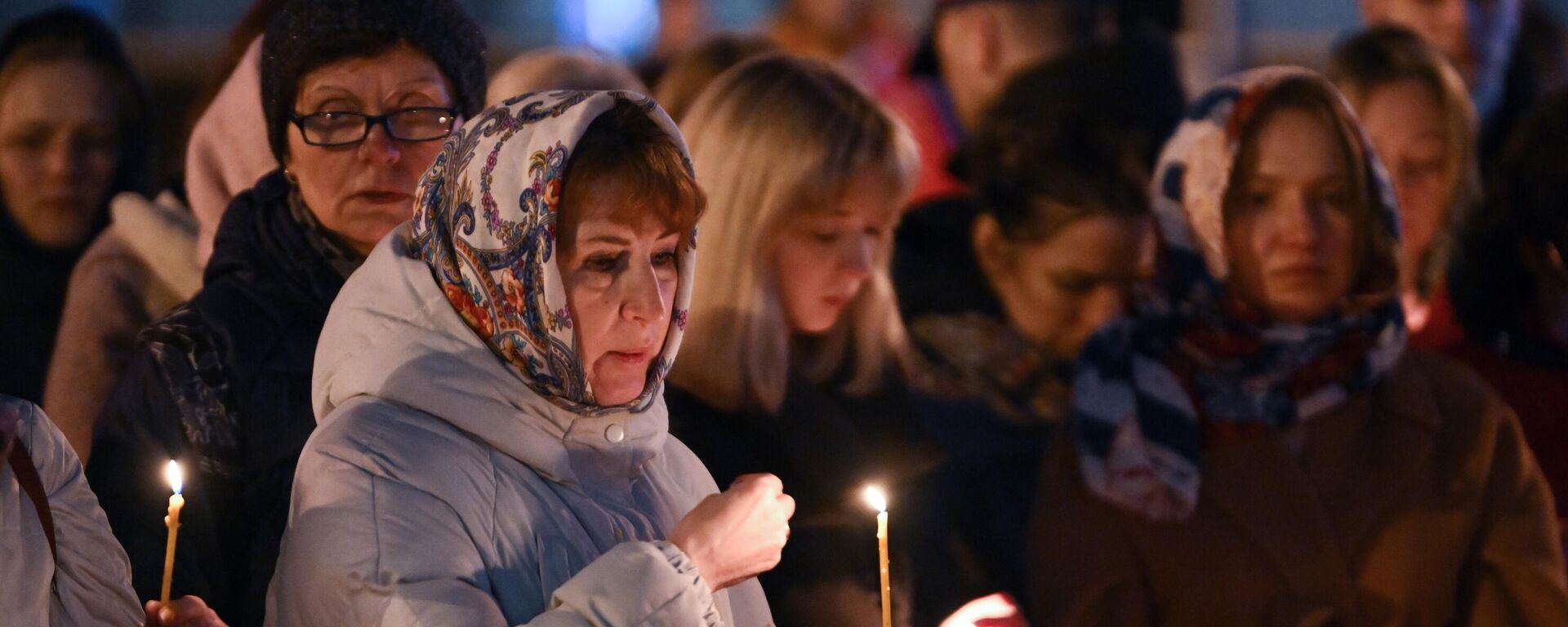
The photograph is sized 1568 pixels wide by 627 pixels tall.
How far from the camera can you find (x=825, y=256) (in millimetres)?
4141

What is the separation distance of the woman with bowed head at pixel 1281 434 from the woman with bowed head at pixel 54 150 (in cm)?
256

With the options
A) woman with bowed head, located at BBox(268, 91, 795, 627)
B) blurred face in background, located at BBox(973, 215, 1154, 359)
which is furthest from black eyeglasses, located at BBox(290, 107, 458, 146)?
blurred face in background, located at BBox(973, 215, 1154, 359)

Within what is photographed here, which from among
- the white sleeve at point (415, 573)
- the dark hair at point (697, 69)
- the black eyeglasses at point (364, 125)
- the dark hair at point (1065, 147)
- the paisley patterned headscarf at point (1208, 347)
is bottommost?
the paisley patterned headscarf at point (1208, 347)

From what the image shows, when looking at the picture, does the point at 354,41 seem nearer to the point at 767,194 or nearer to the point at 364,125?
the point at 364,125

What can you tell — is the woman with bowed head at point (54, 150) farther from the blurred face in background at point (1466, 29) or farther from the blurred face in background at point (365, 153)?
the blurred face in background at point (1466, 29)

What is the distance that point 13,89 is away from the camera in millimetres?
5020

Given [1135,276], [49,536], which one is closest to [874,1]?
[1135,276]

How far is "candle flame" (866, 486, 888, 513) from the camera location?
2.76 meters

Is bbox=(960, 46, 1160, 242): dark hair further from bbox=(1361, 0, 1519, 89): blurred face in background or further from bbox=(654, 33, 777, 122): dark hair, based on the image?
bbox=(1361, 0, 1519, 89): blurred face in background

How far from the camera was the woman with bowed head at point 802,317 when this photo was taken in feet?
12.9

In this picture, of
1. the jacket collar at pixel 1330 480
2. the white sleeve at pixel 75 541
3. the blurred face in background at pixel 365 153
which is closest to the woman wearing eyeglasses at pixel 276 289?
the blurred face in background at pixel 365 153

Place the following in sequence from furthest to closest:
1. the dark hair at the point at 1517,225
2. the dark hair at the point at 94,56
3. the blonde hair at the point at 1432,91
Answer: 1. the blonde hair at the point at 1432,91
2. the dark hair at the point at 94,56
3. the dark hair at the point at 1517,225

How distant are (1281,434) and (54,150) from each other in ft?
10.1

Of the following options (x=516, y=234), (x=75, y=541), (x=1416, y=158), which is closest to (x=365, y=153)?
(x=516, y=234)
